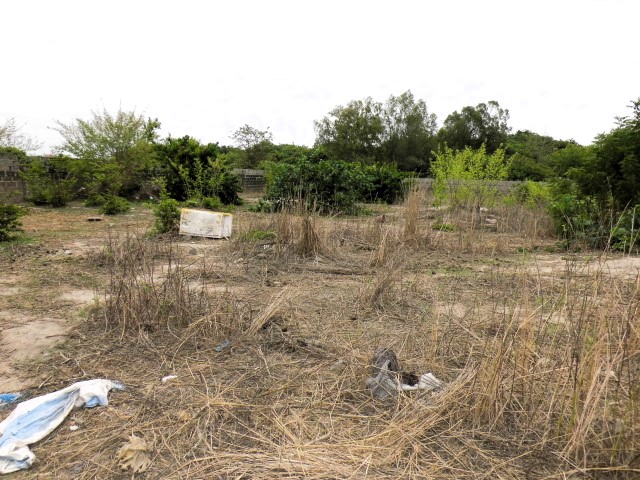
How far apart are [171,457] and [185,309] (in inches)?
57.3

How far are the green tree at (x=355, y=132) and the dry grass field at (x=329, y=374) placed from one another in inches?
→ 1030

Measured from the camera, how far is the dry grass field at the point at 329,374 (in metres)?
1.80

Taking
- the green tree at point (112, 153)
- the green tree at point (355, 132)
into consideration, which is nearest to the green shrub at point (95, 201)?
the green tree at point (112, 153)

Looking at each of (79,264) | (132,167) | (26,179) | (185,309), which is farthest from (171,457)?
(132,167)

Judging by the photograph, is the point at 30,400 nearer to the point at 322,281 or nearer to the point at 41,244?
the point at 322,281

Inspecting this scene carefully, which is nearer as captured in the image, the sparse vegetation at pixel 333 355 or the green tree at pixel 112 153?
the sparse vegetation at pixel 333 355

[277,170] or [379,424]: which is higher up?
[277,170]

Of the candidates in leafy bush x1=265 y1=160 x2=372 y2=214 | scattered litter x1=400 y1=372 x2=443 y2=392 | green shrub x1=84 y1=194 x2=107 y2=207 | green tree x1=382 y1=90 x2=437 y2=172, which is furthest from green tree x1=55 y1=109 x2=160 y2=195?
green tree x1=382 y1=90 x2=437 y2=172

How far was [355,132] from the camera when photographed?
30.3 meters

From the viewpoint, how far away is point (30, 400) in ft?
7.47

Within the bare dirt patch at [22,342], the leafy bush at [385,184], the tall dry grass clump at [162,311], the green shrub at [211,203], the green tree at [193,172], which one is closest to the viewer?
the bare dirt patch at [22,342]

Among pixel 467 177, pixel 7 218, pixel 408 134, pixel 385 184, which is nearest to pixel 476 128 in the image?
pixel 408 134

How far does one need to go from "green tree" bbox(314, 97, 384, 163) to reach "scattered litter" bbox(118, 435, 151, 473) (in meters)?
28.6

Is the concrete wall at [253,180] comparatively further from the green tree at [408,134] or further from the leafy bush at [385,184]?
the green tree at [408,134]
